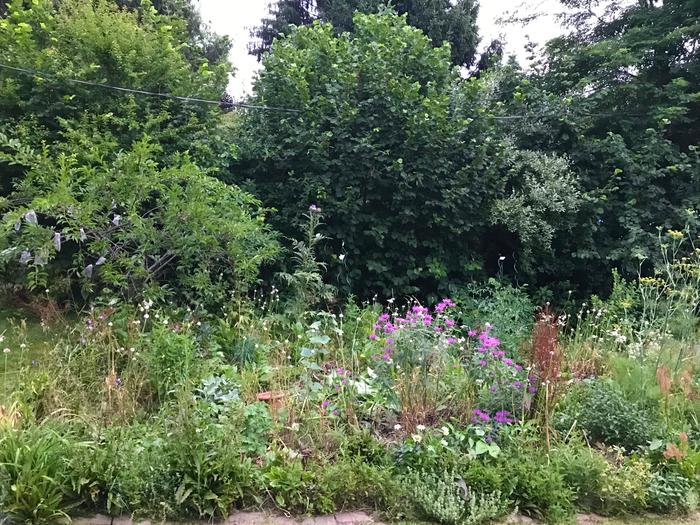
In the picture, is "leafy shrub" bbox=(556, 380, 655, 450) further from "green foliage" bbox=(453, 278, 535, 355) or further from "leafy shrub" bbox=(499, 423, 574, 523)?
"green foliage" bbox=(453, 278, 535, 355)

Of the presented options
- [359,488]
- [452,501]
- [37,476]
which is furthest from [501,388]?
[37,476]

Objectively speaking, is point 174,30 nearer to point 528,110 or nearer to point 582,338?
point 528,110

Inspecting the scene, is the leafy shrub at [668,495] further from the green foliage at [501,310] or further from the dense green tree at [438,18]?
the dense green tree at [438,18]

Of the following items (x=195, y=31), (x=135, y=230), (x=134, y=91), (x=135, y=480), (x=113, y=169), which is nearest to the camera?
(x=135, y=480)

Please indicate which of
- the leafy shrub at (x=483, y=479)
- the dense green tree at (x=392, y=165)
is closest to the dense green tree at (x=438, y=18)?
the dense green tree at (x=392, y=165)

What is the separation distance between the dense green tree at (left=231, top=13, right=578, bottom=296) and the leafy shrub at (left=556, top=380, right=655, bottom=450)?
288 centimetres

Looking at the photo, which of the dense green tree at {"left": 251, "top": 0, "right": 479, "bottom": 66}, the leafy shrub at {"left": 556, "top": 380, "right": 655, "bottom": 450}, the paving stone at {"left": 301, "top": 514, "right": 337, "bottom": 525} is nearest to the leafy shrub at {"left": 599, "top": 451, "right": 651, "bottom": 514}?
the leafy shrub at {"left": 556, "top": 380, "right": 655, "bottom": 450}

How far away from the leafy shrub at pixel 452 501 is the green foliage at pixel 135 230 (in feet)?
8.24

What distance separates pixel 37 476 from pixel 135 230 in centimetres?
208

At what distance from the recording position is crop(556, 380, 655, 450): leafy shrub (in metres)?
3.30

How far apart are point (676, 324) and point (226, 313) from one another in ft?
13.0

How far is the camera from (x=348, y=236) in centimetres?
612

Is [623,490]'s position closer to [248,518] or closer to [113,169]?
[248,518]

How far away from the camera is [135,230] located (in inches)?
163
